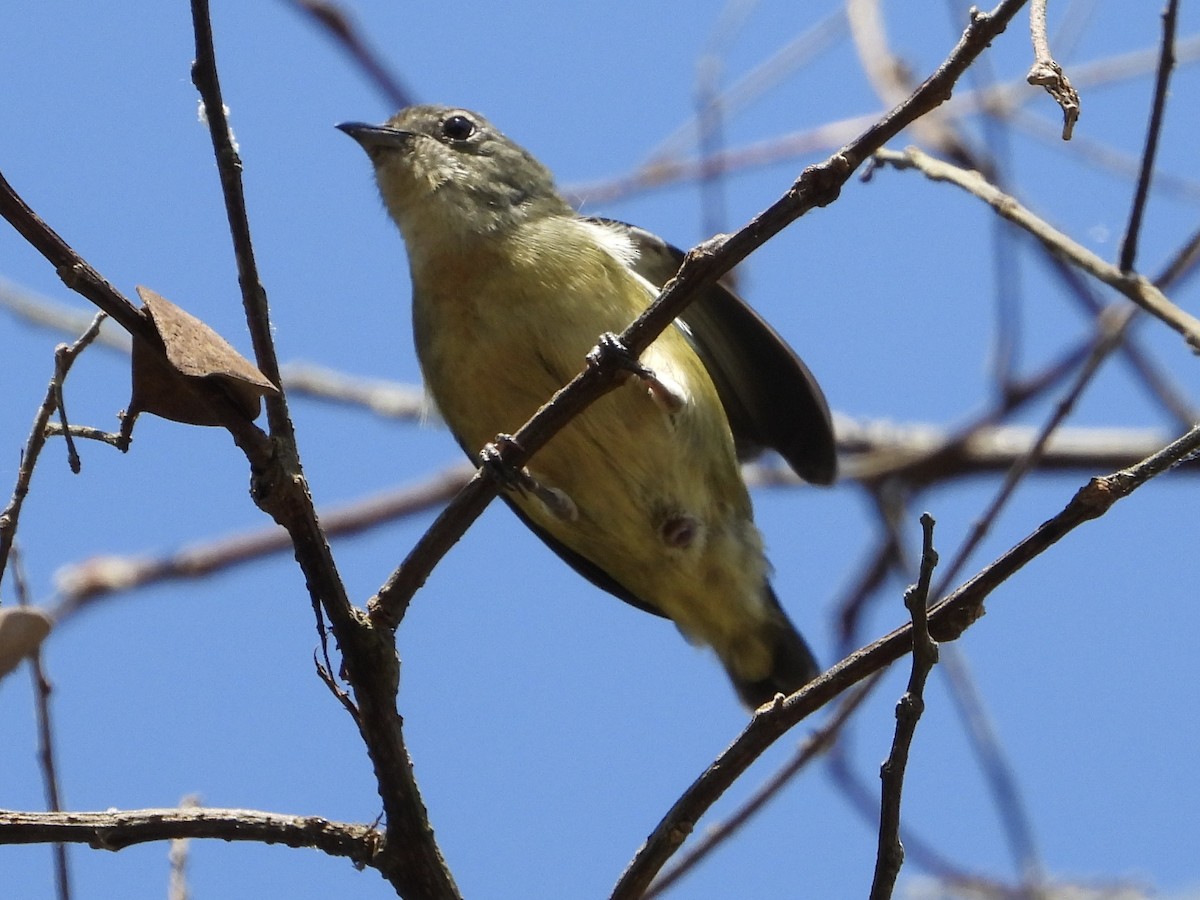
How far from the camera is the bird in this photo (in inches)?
156

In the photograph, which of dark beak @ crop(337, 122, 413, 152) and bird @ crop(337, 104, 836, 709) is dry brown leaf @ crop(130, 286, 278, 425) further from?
dark beak @ crop(337, 122, 413, 152)

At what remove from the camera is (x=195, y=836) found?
6.62 feet

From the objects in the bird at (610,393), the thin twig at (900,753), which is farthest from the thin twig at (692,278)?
the bird at (610,393)

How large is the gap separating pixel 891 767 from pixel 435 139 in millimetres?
3392

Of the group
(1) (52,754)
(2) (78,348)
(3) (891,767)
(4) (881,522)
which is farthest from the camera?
(4) (881,522)

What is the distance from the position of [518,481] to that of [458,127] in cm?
226

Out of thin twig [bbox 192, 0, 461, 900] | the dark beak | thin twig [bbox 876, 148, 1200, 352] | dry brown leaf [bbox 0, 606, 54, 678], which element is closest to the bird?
the dark beak

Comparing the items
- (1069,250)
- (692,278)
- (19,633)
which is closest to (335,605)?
(19,633)

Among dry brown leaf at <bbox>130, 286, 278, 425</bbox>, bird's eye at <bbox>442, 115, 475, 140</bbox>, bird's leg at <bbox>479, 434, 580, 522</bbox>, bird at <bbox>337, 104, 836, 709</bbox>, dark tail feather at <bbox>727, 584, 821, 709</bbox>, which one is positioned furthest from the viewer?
bird's eye at <bbox>442, 115, 475, 140</bbox>

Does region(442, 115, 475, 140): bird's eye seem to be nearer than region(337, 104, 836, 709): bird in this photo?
No

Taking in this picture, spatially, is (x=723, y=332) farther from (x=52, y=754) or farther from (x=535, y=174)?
(x=52, y=754)

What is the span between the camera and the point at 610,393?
3.74 meters

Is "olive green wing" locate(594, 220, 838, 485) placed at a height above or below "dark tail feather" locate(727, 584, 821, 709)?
above

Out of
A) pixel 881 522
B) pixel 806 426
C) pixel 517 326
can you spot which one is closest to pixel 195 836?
pixel 517 326
